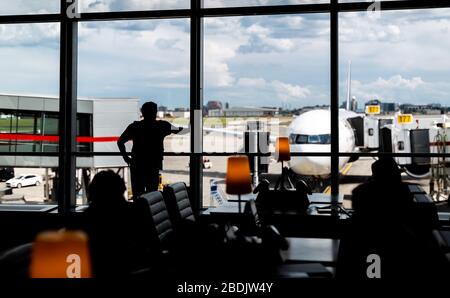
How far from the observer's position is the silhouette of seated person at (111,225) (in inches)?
74.0

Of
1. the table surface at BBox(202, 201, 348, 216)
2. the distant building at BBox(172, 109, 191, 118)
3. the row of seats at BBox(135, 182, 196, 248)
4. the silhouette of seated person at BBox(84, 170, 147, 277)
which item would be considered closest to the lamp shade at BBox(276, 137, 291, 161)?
the table surface at BBox(202, 201, 348, 216)

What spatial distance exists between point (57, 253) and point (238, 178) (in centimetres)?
136

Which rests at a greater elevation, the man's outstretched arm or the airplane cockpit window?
the airplane cockpit window

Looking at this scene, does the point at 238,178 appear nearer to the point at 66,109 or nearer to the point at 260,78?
the point at 66,109

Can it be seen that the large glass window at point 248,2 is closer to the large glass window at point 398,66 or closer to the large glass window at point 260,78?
the large glass window at point 260,78

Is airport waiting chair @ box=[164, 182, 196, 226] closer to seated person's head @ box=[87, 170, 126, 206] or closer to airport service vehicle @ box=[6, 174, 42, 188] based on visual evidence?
seated person's head @ box=[87, 170, 126, 206]

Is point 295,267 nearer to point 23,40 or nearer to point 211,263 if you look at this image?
point 211,263

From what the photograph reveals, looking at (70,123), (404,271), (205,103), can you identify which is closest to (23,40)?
(70,123)

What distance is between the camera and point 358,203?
1.99 metres

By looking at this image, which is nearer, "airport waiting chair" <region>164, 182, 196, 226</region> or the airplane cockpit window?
"airport waiting chair" <region>164, 182, 196, 226</region>

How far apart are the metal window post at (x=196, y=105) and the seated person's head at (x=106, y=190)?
3.41 meters

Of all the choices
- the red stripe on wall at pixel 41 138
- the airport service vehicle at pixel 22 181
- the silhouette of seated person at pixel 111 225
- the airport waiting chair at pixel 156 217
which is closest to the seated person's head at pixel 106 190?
the silhouette of seated person at pixel 111 225

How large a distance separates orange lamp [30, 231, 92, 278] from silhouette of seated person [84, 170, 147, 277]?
0.56 m

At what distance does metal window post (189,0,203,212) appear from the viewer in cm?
553
